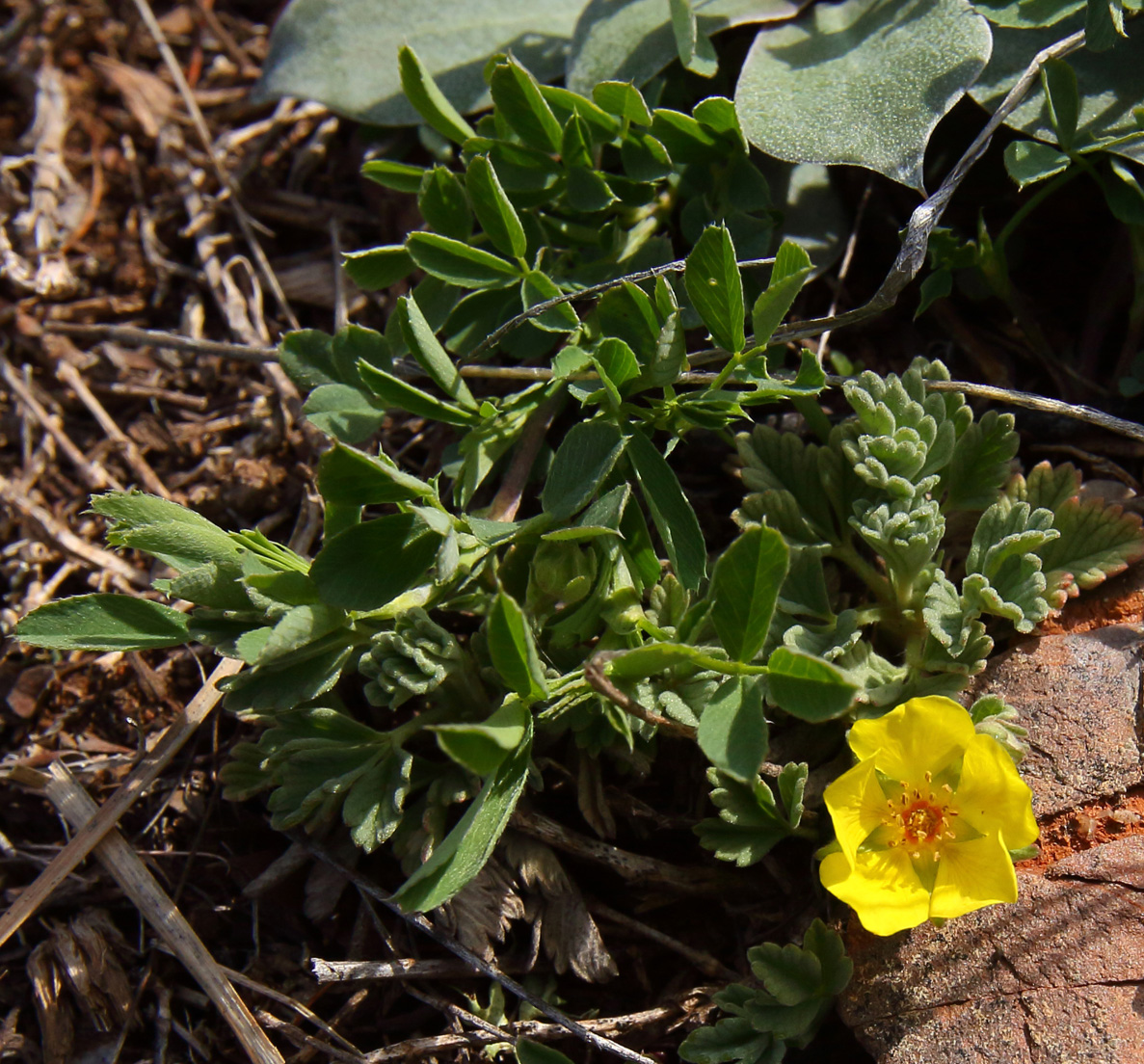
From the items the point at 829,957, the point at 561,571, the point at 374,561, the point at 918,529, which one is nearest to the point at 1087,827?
the point at 829,957

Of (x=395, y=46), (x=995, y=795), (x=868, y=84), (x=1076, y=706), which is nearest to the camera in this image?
(x=995, y=795)

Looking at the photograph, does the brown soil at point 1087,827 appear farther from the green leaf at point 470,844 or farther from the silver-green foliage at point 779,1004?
the green leaf at point 470,844

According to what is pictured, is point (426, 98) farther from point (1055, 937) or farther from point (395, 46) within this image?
point (1055, 937)

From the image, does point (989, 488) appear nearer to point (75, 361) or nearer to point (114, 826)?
point (114, 826)

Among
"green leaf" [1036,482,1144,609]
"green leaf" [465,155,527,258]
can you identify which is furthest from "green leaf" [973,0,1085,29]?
"green leaf" [465,155,527,258]

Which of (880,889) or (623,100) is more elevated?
(623,100)

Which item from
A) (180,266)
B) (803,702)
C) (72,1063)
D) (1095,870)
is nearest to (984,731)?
(1095,870)

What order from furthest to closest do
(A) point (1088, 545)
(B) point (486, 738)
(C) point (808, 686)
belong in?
1. (A) point (1088, 545)
2. (C) point (808, 686)
3. (B) point (486, 738)

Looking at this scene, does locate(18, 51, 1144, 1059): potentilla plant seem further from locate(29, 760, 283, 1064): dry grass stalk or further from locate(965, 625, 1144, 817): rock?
locate(29, 760, 283, 1064): dry grass stalk
